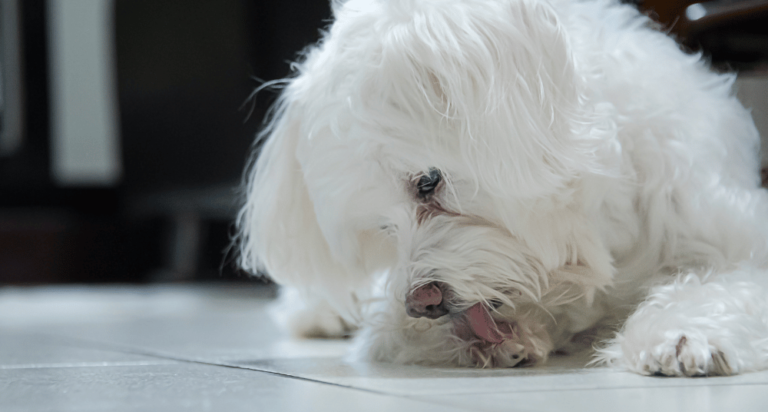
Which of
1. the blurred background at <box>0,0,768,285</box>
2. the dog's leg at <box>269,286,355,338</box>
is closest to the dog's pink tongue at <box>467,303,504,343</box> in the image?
the dog's leg at <box>269,286,355,338</box>

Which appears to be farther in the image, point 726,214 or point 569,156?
point 726,214

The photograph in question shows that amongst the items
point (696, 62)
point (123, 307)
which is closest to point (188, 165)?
point (123, 307)

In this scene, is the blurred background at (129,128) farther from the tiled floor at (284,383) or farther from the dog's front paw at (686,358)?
the dog's front paw at (686,358)

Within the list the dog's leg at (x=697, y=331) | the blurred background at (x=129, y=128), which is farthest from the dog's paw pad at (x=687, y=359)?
the blurred background at (x=129, y=128)

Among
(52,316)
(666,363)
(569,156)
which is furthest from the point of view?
(52,316)

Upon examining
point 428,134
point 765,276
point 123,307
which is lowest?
point 123,307

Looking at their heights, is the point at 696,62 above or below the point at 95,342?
above

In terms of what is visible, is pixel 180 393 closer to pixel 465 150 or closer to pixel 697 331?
pixel 465 150

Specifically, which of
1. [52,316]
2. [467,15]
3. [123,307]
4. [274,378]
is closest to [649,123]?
[467,15]

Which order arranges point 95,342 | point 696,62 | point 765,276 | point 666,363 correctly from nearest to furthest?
point 666,363, point 765,276, point 696,62, point 95,342

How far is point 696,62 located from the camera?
1.67 metres

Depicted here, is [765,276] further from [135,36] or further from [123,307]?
[135,36]

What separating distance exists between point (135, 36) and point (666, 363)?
5244 mm

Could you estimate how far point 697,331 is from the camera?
1178 mm
